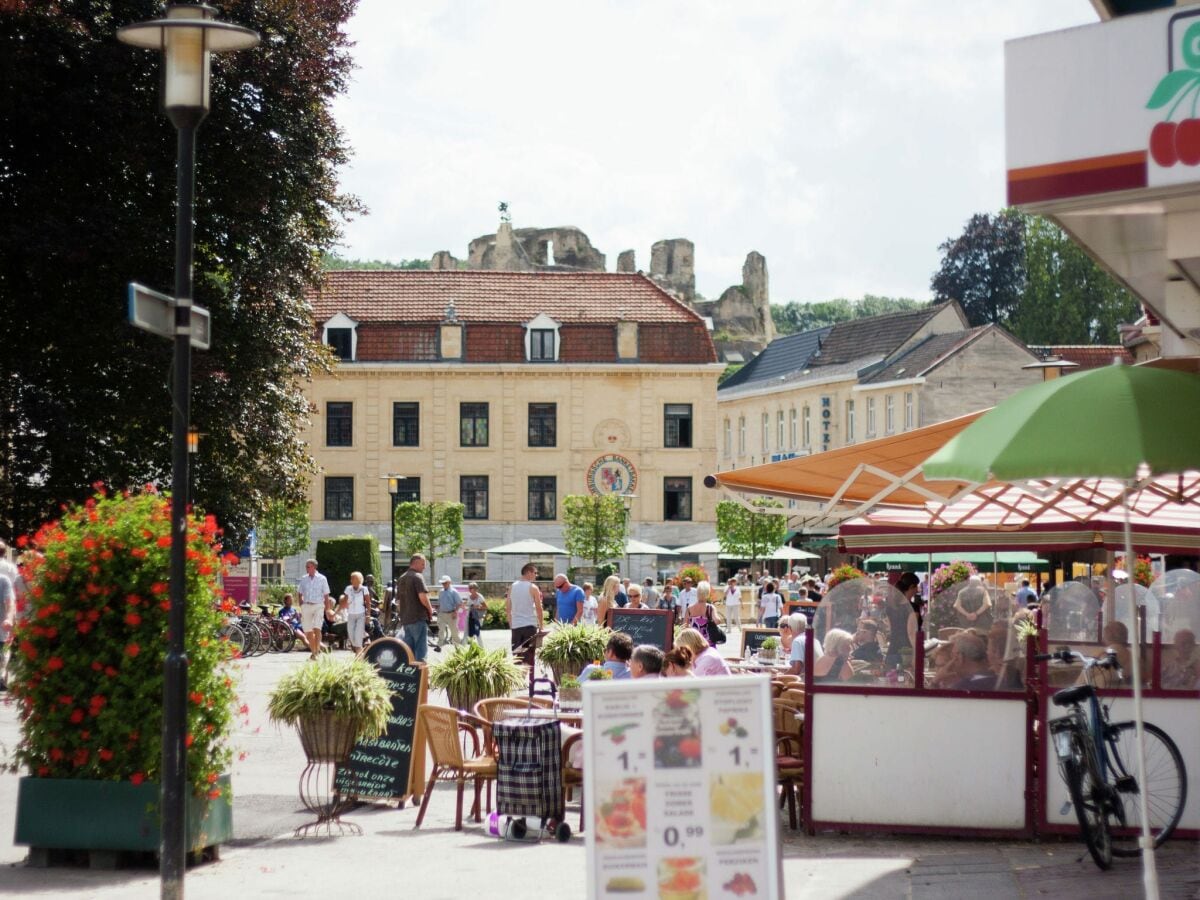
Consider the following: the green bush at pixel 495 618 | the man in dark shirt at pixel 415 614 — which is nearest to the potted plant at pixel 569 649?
the man in dark shirt at pixel 415 614

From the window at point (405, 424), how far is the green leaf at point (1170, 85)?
59.5 metres

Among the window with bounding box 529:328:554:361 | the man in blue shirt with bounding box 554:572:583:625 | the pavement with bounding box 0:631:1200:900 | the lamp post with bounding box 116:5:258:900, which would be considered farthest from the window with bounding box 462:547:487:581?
the lamp post with bounding box 116:5:258:900

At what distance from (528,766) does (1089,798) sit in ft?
12.3

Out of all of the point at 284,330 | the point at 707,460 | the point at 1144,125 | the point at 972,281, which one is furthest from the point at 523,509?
the point at 1144,125

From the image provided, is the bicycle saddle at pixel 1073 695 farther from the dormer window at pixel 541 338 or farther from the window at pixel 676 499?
the dormer window at pixel 541 338

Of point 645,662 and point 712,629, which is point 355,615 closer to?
point 712,629

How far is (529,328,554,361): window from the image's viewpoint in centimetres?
6631

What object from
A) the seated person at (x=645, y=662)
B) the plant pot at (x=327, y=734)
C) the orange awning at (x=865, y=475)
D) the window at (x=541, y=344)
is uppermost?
the window at (x=541, y=344)

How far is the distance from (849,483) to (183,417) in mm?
5008

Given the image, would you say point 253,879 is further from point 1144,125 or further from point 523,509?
point 523,509

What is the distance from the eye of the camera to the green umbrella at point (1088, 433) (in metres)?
7.56

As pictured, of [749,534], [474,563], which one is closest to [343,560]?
[474,563]

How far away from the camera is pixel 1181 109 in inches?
301

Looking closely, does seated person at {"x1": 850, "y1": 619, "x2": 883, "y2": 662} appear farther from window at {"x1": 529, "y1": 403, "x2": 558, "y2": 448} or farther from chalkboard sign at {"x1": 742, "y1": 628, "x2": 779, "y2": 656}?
window at {"x1": 529, "y1": 403, "x2": 558, "y2": 448}
